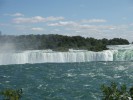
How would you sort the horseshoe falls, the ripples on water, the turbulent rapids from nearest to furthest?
1. the ripples on water
2. the horseshoe falls
3. the turbulent rapids

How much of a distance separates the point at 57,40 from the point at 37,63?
26617 mm

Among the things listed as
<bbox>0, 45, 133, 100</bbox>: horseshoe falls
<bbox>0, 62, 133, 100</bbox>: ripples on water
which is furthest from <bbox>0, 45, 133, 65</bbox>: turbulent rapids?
<bbox>0, 62, 133, 100</bbox>: ripples on water

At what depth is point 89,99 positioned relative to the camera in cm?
1919

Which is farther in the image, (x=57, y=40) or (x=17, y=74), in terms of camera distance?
(x=57, y=40)

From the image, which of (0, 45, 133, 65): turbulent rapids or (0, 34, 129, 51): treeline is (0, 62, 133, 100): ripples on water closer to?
(0, 45, 133, 65): turbulent rapids

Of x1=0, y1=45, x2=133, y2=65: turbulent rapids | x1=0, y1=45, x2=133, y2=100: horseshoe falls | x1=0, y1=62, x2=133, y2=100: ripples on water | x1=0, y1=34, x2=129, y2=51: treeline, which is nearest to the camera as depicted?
x1=0, y1=62, x2=133, y2=100: ripples on water

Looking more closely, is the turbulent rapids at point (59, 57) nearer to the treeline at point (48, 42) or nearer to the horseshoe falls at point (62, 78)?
the horseshoe falls at point (62, 78)

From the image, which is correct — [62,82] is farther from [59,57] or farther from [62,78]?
[59,57]

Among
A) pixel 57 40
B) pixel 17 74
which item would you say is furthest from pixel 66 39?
pixel 17 74

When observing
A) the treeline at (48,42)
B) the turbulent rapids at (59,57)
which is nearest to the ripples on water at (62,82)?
the turbulent rapids at (59,57)

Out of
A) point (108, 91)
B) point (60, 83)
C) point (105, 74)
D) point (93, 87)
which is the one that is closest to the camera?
point (108, 91)

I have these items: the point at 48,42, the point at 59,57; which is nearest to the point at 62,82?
the point at 59,57

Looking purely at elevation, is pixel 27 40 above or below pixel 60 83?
above

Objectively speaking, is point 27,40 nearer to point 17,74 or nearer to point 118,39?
point 118,39
